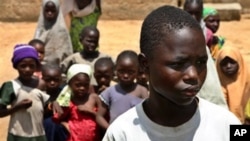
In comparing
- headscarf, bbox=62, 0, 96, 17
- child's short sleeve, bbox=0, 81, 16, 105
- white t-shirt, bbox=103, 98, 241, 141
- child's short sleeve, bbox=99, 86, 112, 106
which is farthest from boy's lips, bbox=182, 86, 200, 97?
headscarf, bbox=62, 0, 96, 17

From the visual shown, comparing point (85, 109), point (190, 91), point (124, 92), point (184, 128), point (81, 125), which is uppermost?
point (190, 91)

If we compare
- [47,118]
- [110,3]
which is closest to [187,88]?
[47,118]

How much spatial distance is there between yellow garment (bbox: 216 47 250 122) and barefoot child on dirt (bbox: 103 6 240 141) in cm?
281

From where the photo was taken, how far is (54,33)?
20.2 feet

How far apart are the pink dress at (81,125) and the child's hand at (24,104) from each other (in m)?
0.29

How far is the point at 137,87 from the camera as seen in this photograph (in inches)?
182

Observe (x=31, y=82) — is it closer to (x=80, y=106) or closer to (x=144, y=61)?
(x=80, y=106)

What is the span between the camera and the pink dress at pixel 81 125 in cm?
469

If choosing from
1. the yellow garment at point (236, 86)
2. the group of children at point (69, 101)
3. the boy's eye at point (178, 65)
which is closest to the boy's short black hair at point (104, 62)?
the group of children at point (69, 101)

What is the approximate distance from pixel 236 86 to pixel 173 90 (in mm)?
2985

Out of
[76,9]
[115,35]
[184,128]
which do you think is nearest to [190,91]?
[184,128]

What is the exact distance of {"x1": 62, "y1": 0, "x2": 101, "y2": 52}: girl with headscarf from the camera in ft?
20.2

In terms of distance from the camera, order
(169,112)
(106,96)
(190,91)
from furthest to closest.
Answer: (106,96) < (169,112) < (190,91)

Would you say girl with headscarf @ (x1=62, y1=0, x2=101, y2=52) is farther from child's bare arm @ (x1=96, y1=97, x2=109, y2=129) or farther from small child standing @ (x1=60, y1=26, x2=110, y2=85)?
child's bare arm @ (x1=96, y1=97, x2=109, y2=129)
